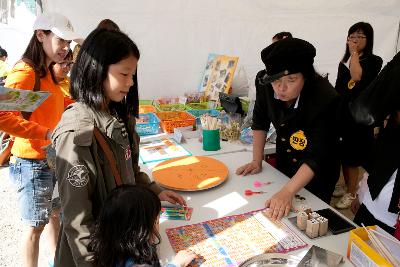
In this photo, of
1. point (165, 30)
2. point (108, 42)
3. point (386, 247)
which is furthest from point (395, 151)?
point (165, 30)

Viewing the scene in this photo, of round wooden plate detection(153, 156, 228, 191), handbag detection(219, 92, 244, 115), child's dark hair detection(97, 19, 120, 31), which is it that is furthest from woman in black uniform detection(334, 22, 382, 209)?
child's dark hair detection(97, 19, 120, 31)

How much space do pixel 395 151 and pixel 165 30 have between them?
2847 mm

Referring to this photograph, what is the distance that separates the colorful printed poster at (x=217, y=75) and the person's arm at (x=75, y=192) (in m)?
2.18

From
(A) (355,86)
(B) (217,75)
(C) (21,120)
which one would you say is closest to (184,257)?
(C) (21,120)

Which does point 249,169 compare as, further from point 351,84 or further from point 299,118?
point 351,84

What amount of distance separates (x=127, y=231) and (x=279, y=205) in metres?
0.61

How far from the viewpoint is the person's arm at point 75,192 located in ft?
3.18

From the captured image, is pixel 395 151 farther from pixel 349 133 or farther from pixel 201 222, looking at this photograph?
pixel 349 133

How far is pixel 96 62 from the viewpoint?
1038 mm

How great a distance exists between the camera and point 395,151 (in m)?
1.16

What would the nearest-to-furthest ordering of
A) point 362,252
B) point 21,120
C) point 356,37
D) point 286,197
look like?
point 362,252 → point 286,197 → point 21,120 → point 356,37

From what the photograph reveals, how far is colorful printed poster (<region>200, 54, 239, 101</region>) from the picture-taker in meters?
3.15

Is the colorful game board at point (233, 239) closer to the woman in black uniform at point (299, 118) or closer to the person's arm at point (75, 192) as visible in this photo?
the woman in black uniform at point (299, 118)

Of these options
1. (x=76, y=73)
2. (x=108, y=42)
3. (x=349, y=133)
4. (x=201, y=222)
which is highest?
(x=108, y=42)
